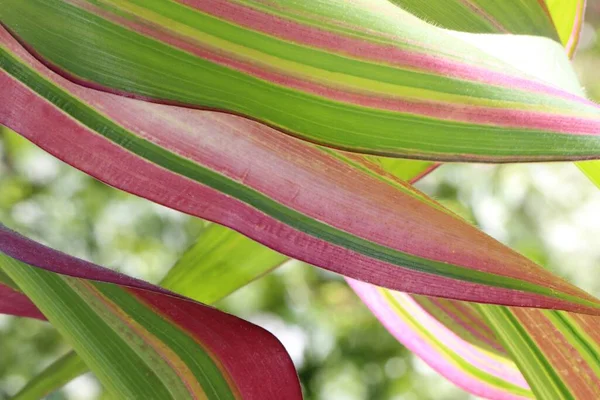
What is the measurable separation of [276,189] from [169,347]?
0.08 m

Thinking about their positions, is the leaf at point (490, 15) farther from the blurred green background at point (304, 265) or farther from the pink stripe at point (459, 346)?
the blurred green background at point (304, 265)

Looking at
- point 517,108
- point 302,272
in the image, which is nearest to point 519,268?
point 517,108

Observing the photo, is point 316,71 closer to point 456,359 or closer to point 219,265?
point 219,265

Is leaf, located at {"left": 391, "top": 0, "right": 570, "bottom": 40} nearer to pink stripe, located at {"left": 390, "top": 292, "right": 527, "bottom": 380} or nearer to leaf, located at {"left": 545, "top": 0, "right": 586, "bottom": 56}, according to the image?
leaf, located at {"left": 545, "top": 0, "right": 586, "bottom": 56}

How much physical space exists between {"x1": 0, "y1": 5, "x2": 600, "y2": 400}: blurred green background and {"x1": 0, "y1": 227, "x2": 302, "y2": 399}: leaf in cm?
117

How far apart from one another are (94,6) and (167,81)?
1.2 inches

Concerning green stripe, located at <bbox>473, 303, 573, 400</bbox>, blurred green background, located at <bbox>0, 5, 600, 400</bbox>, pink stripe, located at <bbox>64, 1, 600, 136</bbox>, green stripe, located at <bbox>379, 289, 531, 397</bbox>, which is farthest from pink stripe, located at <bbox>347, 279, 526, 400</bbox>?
blurred green background, located at <bbox>0, 5, 600, 400</bbox>

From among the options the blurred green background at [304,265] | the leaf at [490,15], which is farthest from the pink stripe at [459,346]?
the blurred green background at [304,265]

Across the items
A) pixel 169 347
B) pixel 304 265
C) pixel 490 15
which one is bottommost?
pixel 169 347

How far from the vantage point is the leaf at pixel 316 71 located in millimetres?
189

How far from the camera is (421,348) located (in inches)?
18.9

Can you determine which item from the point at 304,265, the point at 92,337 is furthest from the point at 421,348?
the point at 304,265

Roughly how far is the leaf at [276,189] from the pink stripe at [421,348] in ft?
0.74

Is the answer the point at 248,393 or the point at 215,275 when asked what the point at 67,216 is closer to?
the point at 215,275
